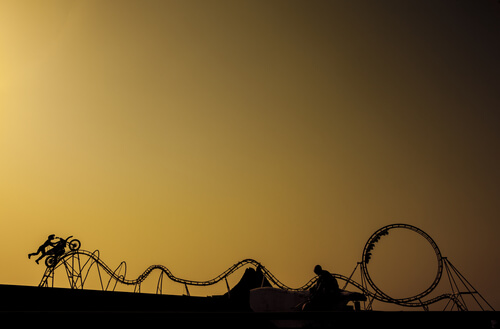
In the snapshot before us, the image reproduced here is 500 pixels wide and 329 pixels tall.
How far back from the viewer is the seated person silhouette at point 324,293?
8.23 meters

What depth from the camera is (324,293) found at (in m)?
8.30

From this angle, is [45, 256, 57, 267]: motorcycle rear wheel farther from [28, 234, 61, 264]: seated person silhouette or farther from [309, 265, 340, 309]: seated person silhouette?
[309, 265, 340, 309]: seated person silhouette

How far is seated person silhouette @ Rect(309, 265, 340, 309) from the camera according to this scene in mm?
8227

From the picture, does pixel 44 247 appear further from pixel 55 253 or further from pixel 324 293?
pixel 324 293

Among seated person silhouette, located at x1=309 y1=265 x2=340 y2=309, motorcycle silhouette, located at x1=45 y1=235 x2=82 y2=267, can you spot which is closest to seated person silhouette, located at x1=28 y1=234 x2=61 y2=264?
motorcycle silhouette, located at x1=45 y1=235 x2=82 y2=267

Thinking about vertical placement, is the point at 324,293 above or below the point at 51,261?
below

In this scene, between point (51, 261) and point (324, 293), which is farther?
point (51, 261)

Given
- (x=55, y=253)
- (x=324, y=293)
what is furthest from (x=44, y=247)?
(x=324, y=293)

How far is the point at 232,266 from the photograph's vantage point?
1359cm

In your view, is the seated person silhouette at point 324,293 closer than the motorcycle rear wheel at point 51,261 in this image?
Yes

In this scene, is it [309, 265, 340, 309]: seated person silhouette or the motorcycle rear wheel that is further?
the motorcycle rear wheel

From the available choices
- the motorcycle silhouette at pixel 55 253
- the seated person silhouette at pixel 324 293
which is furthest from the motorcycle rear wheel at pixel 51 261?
the seated person silhouette at pixel 324 293

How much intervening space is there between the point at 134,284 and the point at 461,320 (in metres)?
12.1

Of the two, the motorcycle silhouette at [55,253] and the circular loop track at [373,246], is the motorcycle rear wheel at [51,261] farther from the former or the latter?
the circular loop track at [373,246]
